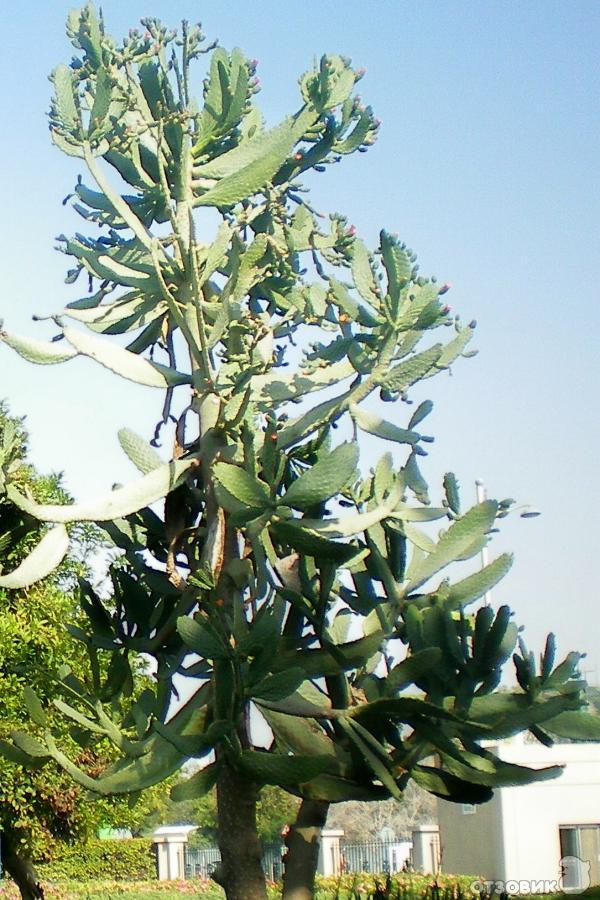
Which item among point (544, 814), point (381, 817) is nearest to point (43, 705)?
point (544, 814)

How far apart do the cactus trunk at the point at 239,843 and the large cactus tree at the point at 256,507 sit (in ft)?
0.06

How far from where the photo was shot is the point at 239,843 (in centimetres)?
830

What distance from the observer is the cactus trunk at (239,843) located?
27.1 feet

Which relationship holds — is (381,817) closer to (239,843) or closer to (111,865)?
(111,865)

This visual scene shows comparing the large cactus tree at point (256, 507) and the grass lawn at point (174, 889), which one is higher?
the large cactus tree at point (256, 507)

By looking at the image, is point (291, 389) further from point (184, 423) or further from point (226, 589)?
point (226, 589)

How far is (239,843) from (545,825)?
2085 cm

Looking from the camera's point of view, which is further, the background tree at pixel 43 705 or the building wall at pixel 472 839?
the building wall at pixel 472 839

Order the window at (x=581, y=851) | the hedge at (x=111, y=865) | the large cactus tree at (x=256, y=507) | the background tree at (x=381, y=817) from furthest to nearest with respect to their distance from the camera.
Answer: the background tree at (x=381, y=817) < the hedge at (x=111, y=865) < the window at (x=581, y=851) < the large cactus tree at (x=256, y=507)

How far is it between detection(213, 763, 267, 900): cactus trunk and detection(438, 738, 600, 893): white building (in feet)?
64.4

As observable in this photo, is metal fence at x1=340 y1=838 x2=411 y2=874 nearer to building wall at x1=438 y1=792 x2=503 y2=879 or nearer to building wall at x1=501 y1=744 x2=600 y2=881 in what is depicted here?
building wall at x1=438 y1=792 x2=503 y2=879

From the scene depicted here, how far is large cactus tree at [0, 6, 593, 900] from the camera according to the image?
785cm

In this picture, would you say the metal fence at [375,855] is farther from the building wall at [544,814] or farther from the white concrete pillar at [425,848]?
the building wall at [544,814]

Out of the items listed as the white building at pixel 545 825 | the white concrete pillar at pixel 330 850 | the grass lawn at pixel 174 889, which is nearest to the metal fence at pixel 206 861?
the white concrete pillar at pixel 330 850
